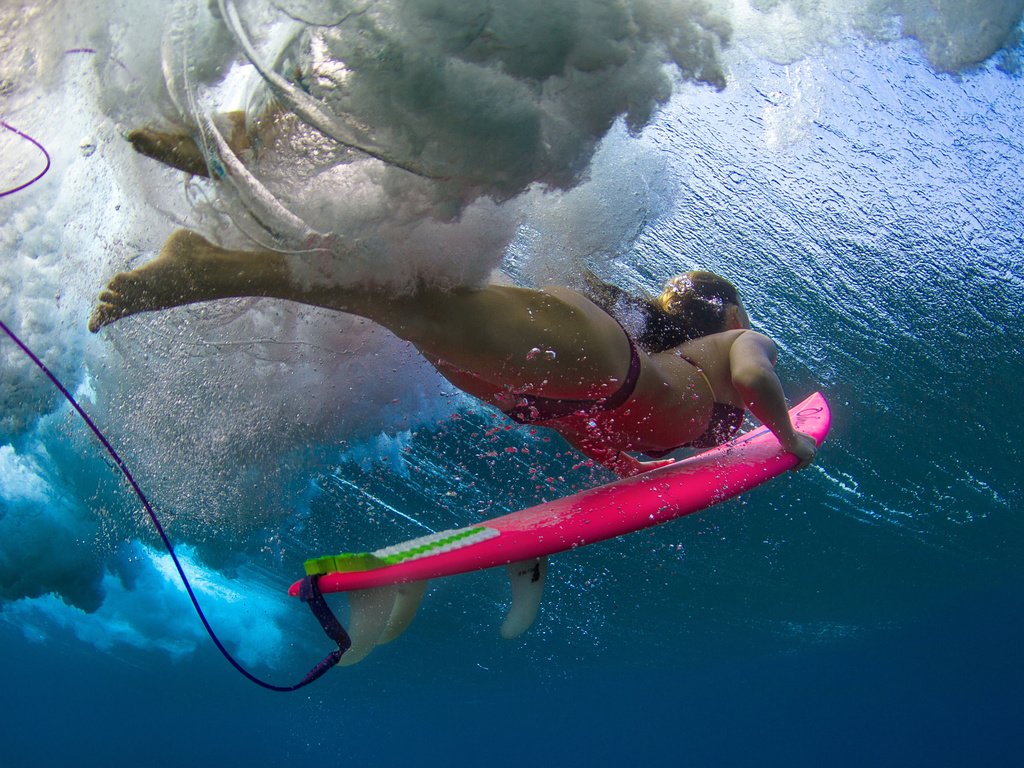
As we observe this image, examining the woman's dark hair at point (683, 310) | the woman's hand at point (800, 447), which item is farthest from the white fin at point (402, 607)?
the woman's hand at point (800, 447)

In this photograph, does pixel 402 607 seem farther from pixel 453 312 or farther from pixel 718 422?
pixel 718 422

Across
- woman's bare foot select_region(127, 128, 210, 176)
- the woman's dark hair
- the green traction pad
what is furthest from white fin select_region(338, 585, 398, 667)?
woman's bare foot select_region(127, 128, 210, 176)

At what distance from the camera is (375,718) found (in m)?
63.5

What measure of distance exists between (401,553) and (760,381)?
2.12 m

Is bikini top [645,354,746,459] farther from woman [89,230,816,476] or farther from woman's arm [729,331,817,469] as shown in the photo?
woman's arm [729,331,817,469]

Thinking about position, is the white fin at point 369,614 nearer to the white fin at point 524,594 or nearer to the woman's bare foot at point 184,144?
the white fin at point 524,594

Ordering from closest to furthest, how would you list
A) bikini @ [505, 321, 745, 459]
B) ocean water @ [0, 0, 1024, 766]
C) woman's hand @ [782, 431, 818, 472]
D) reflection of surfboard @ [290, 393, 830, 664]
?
1. ocean water @ [0, 0, 1024, 766]
2. bikini @ [505, 321, 745, 459]
3. reflection of surfboard @ [290, 393, 830, 664]
4. woman's hand @ [782, 431, 818, 472]

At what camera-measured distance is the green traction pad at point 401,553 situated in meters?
3.22

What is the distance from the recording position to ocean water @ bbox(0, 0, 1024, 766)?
7.57ft

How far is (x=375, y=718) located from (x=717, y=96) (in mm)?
69752

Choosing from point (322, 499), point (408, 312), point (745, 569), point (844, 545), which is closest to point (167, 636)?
point (322, 499)

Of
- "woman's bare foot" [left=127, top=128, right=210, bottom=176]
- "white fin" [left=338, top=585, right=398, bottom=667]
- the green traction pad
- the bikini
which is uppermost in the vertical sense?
"woman's bare foot" [left=127, top=128, right=210, bottom=176]

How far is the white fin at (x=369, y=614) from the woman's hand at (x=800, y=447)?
248cm

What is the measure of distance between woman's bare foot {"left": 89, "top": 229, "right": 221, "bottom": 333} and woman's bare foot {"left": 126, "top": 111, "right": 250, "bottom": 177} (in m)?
0.25
